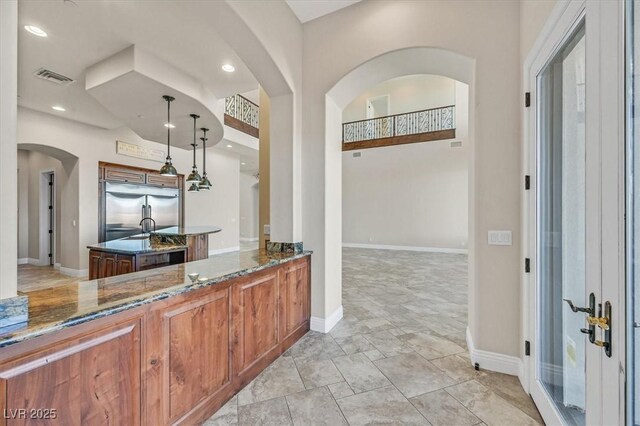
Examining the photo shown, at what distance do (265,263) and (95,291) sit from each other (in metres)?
1.19

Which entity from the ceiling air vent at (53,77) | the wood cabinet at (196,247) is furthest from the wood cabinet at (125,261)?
the ceiling air vent at (53,77)

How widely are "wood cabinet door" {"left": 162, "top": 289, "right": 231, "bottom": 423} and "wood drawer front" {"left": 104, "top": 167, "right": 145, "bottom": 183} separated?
6.47 meters

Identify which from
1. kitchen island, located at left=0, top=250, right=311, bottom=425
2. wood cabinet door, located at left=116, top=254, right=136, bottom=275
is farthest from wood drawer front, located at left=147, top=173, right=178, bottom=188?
kitchen island, located at left=0, top=250, right=311, bottom=425

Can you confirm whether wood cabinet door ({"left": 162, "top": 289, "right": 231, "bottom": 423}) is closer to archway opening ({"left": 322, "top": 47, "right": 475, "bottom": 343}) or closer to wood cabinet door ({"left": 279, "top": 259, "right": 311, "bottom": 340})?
wood cabinet door ({"left": 279, "top": 259, "right": 311, "bottom": 340})

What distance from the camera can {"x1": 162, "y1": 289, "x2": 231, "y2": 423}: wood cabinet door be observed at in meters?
1.61

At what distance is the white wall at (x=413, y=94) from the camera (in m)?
10.1

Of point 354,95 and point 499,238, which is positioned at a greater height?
point 354,95

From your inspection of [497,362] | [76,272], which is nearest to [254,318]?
[497,362]

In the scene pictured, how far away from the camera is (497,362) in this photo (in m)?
2.37

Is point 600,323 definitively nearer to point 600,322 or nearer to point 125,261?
point 600,322

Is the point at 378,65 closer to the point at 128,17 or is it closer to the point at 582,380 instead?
the point at 128,17

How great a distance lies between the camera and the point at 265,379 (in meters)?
2.28

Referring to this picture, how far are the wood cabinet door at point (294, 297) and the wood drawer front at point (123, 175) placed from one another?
6.10 metres

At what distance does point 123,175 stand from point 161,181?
0.93 meters
